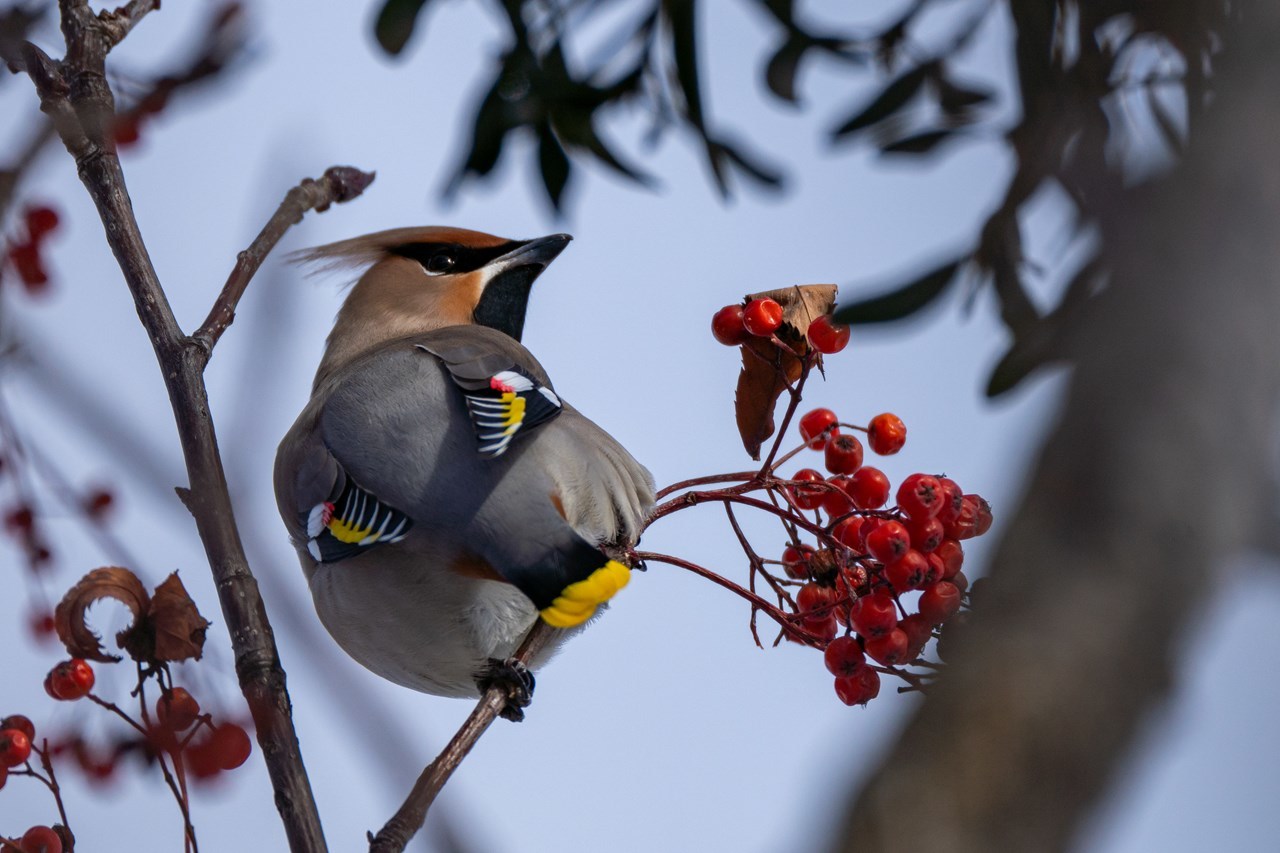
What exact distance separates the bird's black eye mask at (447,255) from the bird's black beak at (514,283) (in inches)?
2.0

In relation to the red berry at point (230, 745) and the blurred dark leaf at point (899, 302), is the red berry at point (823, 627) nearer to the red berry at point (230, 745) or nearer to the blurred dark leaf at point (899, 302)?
the blurred dark leaf at point (899, 302)

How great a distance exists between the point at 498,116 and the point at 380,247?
Result: 73 cm

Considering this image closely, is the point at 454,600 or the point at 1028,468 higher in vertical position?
the point at 1028,468

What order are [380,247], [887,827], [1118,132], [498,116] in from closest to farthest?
[887,827], [1118,132], [498,116], [380,247]

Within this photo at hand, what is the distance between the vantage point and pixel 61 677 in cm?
189

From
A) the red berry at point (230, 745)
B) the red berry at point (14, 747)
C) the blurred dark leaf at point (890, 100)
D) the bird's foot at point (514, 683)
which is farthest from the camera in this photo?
the blurred dark leaf at point (890, 100)

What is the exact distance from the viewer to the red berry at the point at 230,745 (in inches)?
70.7

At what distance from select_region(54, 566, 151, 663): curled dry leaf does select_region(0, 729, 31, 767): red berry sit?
24 cm

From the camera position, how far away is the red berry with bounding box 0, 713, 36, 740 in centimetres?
195

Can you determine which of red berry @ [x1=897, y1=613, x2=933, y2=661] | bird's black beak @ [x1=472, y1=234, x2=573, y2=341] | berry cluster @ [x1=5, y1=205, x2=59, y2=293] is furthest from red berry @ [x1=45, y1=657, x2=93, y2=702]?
bird's black beak @ [x1=472, y1=234, x2=573, y2=341]

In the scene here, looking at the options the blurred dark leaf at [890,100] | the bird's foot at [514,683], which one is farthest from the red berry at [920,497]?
the blurred dark leaf at [890,100]

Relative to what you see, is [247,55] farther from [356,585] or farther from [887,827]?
[887,827]

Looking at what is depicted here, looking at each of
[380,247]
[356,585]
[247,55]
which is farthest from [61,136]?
[380,247]

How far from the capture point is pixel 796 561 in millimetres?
2260
